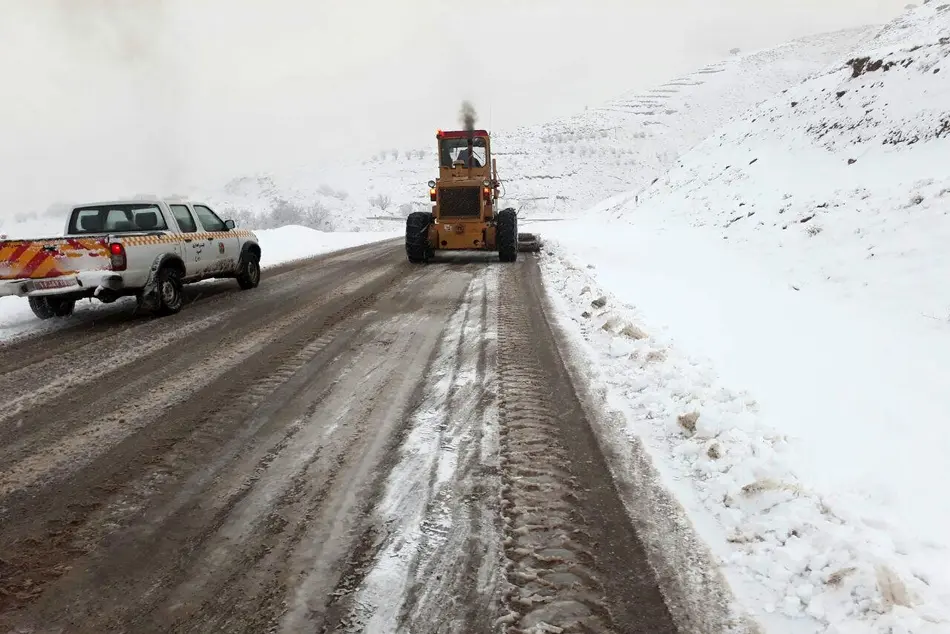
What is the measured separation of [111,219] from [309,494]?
7015 mm

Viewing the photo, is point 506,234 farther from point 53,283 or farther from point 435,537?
point 435,537

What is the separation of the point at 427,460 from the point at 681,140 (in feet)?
311

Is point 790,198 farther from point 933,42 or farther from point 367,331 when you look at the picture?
point 367,331

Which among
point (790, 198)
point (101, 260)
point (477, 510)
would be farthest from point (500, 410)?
point (790, 198)

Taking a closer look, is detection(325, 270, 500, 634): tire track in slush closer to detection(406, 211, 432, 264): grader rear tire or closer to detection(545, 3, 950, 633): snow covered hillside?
detection(545, 3, 950, 633): snow covered hillside

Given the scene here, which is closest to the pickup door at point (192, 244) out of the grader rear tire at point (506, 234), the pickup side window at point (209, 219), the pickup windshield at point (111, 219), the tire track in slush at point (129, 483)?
the pickup side window at point (209, 219)

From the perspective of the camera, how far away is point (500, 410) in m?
4.20

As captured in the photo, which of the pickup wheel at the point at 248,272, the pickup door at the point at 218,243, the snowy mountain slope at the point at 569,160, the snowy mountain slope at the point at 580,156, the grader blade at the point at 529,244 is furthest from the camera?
the snowy mountain slope at the point at 580,156

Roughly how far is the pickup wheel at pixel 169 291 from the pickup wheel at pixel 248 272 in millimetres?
1635

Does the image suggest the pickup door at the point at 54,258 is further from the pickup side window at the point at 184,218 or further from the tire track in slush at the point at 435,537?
the tire track in slush at the point at 435,537

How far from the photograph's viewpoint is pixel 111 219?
26.1 feet

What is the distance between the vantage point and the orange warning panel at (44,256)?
22.6 feet

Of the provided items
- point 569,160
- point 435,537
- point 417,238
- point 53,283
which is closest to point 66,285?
point 53,283

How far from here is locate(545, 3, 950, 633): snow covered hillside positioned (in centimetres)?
235
